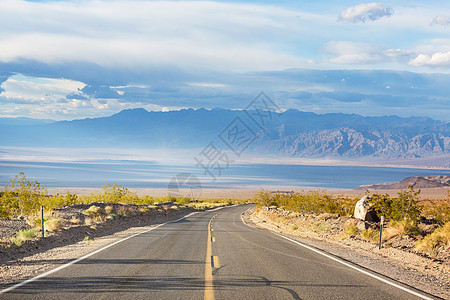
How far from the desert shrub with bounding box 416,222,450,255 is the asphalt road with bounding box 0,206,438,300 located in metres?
4.12

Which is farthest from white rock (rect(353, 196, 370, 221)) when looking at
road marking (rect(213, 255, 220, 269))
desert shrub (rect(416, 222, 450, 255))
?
road marking (rect(213, 255, 220, 269))

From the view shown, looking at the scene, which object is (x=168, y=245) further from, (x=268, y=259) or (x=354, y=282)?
(x=354, y=282)

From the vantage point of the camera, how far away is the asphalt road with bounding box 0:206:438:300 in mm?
7871

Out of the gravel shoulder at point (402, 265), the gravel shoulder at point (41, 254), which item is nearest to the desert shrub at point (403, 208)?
the gravel shoulder at point (402, 265)

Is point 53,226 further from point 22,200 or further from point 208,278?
point 22,200

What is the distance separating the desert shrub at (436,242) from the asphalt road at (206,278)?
13.5 ft

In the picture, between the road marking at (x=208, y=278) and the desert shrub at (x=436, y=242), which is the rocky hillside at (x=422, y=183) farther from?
the road marking at (x=208, y=278)

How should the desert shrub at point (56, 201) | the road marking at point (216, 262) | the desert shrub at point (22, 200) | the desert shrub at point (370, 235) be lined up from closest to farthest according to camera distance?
1. the road marking at point (216, 262)
2. the desert shrub at point (370, 235)
3. the desert shrub at point (22, 200)
4. the desert shrub at point (56, 201)

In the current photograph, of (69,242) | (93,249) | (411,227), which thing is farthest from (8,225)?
(411,227)

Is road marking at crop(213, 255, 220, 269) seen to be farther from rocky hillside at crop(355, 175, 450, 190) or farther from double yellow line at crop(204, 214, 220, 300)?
rocky hillside at crop(355, 175, 450, 190)

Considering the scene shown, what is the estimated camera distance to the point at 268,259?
12.0 meters

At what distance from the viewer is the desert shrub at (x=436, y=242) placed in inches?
544

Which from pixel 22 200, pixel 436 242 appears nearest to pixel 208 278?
pixel 436 242

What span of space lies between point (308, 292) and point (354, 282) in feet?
5.33
